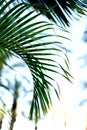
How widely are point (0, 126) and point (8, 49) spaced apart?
530 inches

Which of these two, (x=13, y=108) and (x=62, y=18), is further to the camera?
(x=13, y=108)

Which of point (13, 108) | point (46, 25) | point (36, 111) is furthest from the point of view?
point (13, 108)

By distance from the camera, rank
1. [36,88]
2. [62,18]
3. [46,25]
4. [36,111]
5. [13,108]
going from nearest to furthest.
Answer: [46,25], [36,88], [36,111], [62,18], [13,108]

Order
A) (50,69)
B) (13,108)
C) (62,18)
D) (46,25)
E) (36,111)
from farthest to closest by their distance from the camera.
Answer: (13,108) < (62,18) < (36,111) < (50,69) < (46,25)

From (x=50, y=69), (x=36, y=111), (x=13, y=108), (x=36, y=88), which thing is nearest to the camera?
(x=50, y=69)

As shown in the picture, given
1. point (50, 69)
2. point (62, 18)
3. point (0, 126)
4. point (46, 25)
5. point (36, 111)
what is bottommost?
point (36, 111)

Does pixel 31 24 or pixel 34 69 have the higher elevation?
pixel 31 24

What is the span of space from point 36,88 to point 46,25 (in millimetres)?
395

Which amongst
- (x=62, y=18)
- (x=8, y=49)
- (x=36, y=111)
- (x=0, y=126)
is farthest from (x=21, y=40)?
(x=0, y=126)

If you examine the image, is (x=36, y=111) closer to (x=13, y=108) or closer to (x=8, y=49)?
(x=8, y=49)

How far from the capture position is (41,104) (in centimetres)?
177

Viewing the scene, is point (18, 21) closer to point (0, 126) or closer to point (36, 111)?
point (36, 111)

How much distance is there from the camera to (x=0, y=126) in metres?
14.6

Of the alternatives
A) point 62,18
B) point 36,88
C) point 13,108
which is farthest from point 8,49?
point 13,108
